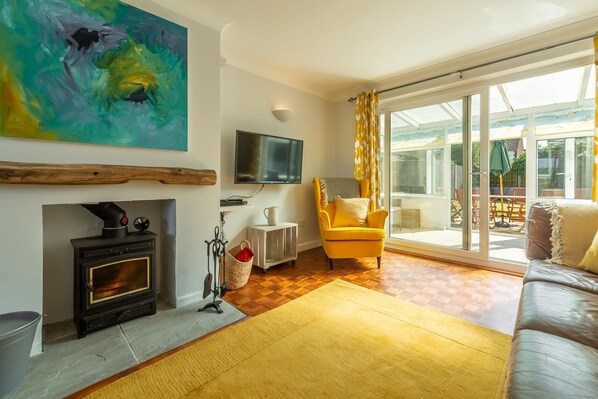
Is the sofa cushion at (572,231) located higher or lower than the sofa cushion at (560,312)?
higher

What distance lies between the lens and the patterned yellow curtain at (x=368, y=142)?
3721mm

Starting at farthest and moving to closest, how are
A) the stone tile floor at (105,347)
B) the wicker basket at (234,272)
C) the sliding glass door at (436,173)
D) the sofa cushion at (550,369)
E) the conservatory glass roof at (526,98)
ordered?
the sliding glass door at (436,173) → the conservatory glass roof at (526,98) → the wicker basket at (234,272) → the stone tile floor at (105,347) → the sofa cushion at (550,369)

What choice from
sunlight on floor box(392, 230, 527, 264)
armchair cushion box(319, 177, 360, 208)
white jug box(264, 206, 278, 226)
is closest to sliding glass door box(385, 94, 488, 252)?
sunlight on floor box(392, 230, 527, 264)

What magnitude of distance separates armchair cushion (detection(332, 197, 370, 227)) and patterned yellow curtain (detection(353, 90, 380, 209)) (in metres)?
0.39

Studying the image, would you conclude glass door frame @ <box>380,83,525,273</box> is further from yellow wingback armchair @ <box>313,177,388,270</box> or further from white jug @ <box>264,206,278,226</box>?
white jug @ <box>264,206,278,226</box>

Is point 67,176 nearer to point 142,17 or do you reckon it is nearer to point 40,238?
point 40,238

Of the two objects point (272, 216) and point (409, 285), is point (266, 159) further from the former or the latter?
point (409, 285)

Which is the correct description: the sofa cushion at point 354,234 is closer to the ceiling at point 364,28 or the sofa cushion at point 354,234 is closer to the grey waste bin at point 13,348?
the ceiling at point 364,28

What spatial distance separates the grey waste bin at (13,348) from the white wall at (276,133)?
1.77 m

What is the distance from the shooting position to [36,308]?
1.52 m

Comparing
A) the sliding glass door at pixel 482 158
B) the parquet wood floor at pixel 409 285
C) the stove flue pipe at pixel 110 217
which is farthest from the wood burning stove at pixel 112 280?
the sliding glass door at pixel 482 158

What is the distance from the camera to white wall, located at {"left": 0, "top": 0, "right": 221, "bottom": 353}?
1.46m

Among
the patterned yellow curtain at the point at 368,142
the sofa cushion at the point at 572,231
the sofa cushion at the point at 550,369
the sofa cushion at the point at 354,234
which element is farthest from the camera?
the patterned yellow curtain at the point at 368,142

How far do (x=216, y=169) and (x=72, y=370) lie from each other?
157cm
